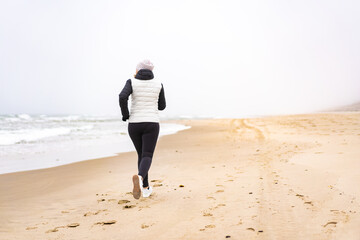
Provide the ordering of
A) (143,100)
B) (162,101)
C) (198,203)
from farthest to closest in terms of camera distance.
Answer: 1. (162,101)
2. (143,100)
3. (198,203)

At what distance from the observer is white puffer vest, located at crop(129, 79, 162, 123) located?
13.1 ft

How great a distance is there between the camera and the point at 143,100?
4.04 m

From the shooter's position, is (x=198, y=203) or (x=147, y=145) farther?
(x=147, y=145)

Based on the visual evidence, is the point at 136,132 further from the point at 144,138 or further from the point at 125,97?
the point at 125,97

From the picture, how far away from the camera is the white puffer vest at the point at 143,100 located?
401cm

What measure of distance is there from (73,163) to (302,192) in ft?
21.3

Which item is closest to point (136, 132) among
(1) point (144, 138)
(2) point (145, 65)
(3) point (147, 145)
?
(1) point (144, 138)

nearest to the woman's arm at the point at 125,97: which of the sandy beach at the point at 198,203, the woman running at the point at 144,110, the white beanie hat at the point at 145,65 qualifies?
the woman running at the point at 144,110

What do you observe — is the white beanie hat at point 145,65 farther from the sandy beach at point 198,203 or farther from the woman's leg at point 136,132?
the sandy beach at point 198,203

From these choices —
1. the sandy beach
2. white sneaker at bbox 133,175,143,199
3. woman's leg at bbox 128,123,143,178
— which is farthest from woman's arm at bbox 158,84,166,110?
the sandy beach

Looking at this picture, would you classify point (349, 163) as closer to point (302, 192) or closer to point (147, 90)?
point (302, 192)

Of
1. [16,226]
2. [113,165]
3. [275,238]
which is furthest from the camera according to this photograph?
[113,165]

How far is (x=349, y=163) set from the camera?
566 centimetres

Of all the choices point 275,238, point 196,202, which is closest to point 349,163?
point 196,202
